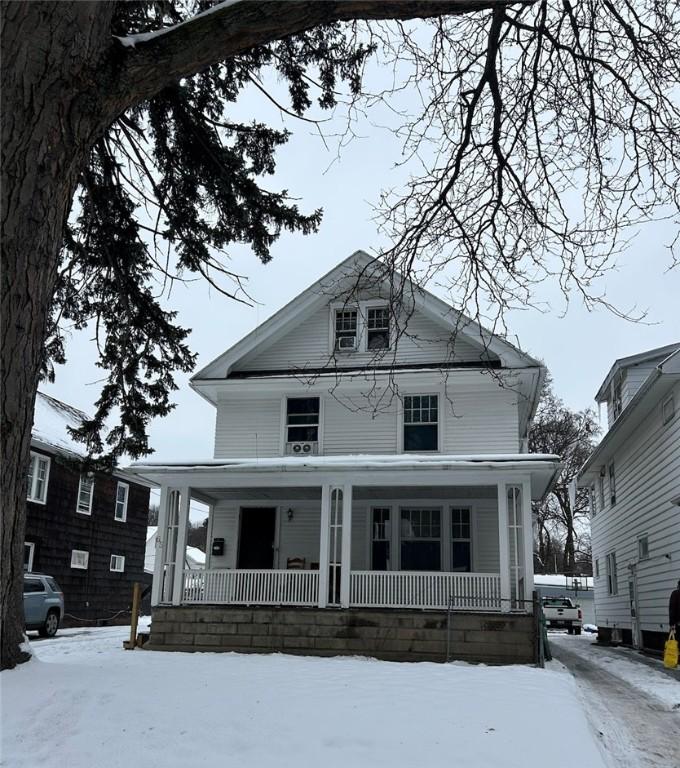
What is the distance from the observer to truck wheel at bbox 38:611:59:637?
18.3 m

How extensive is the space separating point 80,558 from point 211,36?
21024 millimetres

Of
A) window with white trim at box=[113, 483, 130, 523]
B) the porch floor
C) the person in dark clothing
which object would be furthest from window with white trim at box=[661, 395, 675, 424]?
Answer: window with white trim at box=[113, 483, 130, 523]

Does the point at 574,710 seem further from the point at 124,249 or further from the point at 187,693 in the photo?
the point at 124,249

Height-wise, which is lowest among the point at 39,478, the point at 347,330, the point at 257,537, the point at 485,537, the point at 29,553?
the point at 29,553

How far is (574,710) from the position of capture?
710 cm

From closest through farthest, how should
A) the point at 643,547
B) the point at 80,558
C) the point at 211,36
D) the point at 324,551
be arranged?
the point at 211,36, the point at 324,551, the point at 643,547, the point at 80,558

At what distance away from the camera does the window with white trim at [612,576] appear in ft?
68.9

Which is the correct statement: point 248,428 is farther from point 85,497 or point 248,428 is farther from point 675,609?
point 85,497

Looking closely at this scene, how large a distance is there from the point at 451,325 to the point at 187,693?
37.0 ft

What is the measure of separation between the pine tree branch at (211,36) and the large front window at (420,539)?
11.8 m

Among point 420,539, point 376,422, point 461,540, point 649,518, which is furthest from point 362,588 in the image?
point 649,518

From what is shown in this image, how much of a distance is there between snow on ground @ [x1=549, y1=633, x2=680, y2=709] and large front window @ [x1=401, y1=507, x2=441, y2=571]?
382cm

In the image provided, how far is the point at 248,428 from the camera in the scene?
55.9 feet

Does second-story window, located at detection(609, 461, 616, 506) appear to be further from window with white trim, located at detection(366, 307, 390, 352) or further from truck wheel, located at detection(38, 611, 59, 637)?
truck wheel, located at detection(38, 611, 59, 637)
